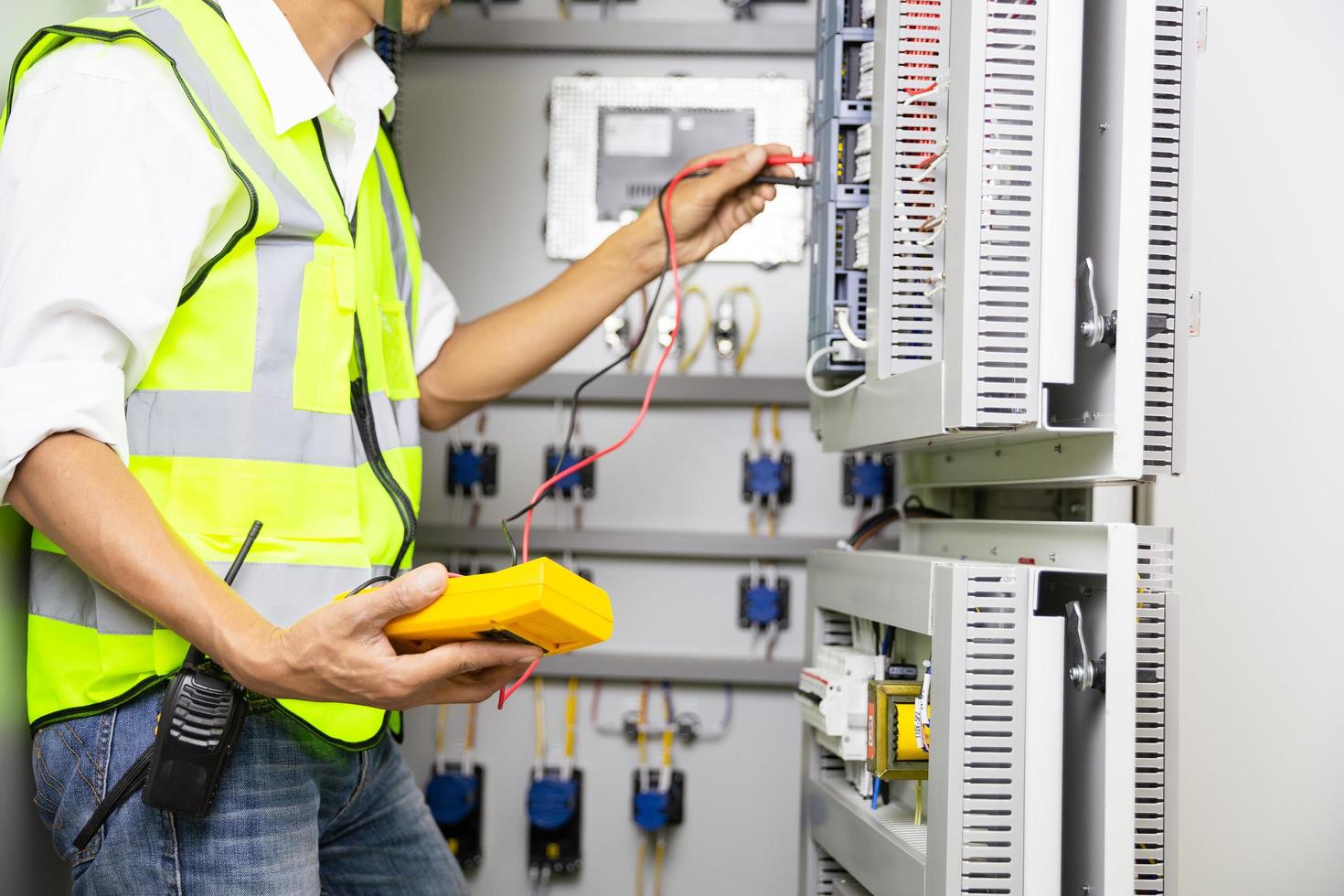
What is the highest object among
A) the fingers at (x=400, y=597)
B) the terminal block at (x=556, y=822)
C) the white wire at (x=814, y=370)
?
the white wire at (x=814, y=370)

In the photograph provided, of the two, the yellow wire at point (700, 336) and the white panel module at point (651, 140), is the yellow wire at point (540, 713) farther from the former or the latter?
the white panel module at point (651, 140)

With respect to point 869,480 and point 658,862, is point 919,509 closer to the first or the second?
point 869,480

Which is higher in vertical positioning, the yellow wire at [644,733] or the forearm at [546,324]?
the forearm at [546,324]

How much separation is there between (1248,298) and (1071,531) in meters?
0.66

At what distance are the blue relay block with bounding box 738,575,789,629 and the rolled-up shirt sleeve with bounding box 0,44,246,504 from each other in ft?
4.74

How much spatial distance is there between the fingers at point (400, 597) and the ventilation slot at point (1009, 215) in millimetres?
563

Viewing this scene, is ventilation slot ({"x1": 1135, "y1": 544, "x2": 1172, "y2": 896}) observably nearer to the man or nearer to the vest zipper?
the man

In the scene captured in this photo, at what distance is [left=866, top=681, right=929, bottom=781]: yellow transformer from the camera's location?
1.32 meters

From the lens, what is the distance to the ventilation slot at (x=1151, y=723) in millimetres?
1129

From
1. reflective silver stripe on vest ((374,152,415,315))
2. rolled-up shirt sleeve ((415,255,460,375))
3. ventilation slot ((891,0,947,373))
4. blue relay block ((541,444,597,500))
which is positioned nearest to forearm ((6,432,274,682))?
reflective silver stripe on vest ((374,152,415,315))

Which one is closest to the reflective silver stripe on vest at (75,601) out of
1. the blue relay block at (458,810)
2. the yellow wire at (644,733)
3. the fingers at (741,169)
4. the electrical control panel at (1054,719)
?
the electrical control panel at (1054,719)

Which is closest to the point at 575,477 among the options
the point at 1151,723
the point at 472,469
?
the point at 472,469

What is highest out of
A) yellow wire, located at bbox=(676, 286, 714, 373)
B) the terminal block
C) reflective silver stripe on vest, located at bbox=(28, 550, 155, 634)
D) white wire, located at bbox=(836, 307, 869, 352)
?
yellow wire, located at bbox=(676, 286, 714, 373)

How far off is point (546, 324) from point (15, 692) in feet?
2.84
